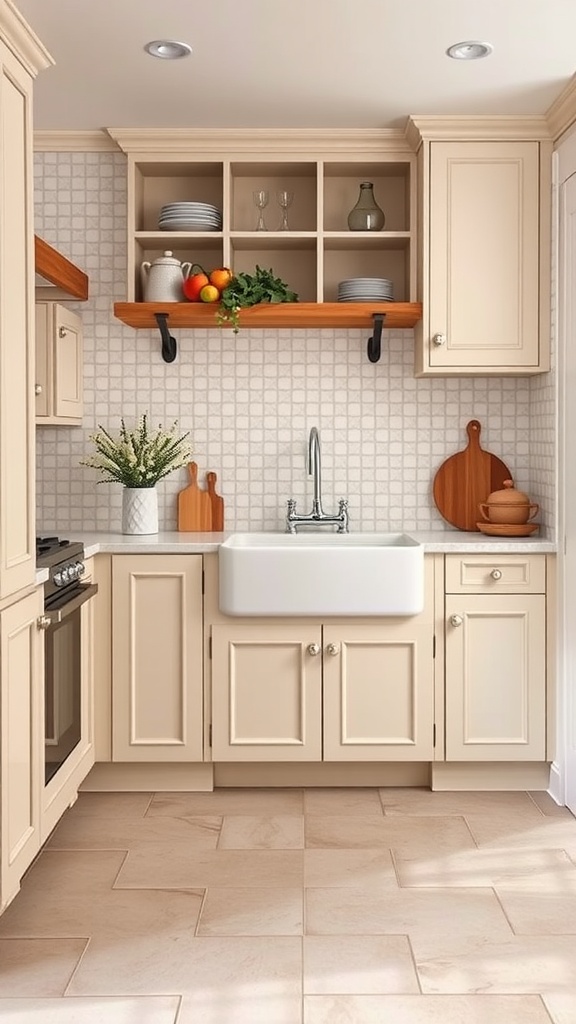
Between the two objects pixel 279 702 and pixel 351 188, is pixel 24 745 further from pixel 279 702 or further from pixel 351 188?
pixel 351 188

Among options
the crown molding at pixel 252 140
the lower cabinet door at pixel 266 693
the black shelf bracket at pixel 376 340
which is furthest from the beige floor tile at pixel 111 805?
the crown molding at pixel 252 140

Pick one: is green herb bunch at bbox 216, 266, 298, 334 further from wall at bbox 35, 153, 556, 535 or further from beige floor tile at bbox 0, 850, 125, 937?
beige floor tile at bbox 0, 850, 125, 937

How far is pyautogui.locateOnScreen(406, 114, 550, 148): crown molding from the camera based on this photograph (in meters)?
3.77

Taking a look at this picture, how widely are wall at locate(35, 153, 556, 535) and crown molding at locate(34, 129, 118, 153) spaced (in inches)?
22.8

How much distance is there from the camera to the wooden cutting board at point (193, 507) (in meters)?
4.19

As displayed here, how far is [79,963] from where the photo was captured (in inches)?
97.5

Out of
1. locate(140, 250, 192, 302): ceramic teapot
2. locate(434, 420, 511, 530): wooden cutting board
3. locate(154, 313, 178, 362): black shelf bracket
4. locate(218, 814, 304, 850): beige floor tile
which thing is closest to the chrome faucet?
A: locate(434, 420, 511, 530): wooden cutting board

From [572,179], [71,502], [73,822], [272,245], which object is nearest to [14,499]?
[73,822]

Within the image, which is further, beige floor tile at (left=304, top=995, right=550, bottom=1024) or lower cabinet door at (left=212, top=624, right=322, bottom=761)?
lower cabinet door at (left=212, top=624, right=322, bottom=761)

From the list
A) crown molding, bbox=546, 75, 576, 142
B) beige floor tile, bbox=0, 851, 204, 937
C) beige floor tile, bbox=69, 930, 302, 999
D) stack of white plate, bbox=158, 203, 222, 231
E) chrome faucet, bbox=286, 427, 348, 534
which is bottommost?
beige floor tile, bbox=69, 930, 302, 999

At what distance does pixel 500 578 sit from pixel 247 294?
136 cm

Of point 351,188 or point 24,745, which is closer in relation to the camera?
point 24,745

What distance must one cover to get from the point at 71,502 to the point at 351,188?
1.68 meters

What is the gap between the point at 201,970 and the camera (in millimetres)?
2443
